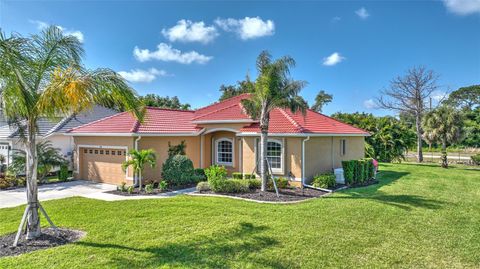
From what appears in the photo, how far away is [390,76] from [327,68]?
1475cm

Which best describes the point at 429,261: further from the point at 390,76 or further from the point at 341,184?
the point at 390,76

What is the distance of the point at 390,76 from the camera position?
1399 inches

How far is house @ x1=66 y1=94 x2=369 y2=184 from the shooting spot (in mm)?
15500

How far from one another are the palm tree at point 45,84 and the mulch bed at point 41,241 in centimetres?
27

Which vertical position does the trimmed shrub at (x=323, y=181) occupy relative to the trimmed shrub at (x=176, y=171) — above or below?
below

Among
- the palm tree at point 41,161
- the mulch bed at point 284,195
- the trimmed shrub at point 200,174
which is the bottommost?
the mulch bed at point 284,195

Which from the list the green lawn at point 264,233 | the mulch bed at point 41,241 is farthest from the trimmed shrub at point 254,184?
the mulch bed at point 41,241

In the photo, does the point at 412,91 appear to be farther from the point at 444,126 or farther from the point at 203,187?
the point at 203,187

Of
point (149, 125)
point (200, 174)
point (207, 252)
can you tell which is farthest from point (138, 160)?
point (207, 252)

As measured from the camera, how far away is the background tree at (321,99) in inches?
1989

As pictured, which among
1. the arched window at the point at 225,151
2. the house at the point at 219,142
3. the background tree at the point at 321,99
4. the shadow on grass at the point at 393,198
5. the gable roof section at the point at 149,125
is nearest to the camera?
the shadow on grass at the point at 393,198

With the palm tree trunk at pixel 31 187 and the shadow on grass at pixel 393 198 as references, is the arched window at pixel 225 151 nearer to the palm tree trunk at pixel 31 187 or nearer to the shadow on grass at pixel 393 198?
the shadow on grass at pixel 393 198

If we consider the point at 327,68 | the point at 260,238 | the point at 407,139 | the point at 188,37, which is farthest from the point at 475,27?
the point at 260,238

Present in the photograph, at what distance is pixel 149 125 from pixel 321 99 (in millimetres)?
42536
